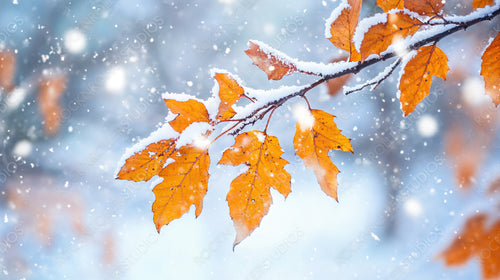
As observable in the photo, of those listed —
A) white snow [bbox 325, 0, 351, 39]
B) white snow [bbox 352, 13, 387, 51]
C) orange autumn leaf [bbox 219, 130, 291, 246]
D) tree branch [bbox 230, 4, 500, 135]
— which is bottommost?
orange autumn leaf [bbox 219, 130, 291, 246]

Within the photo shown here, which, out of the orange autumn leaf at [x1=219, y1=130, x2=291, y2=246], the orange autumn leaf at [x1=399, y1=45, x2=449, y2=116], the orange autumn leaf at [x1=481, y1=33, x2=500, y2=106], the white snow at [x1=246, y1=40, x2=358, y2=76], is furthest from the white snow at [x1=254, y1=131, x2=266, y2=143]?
the orange autumn leaf at [x1=481, y1=33, x2=500, y2=106]

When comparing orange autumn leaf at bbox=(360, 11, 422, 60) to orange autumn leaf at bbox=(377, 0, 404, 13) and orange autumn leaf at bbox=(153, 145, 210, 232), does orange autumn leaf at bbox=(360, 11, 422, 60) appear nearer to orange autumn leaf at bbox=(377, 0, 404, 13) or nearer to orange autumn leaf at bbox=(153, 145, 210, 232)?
orange autumn leaf at bbox=(377, 0, 404, 13)

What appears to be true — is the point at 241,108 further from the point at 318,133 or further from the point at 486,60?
the point at 486,60

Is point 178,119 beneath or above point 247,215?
above

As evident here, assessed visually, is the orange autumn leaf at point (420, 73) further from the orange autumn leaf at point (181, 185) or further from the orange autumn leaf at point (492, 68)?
the orange autumn leaf at point (181, 185)

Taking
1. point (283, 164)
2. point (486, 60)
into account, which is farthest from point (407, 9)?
point (283, 164)

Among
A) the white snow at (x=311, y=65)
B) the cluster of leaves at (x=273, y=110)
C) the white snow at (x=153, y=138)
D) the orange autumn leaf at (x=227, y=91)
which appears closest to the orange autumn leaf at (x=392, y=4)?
the cluster of leaves at (x=273, y=110)
